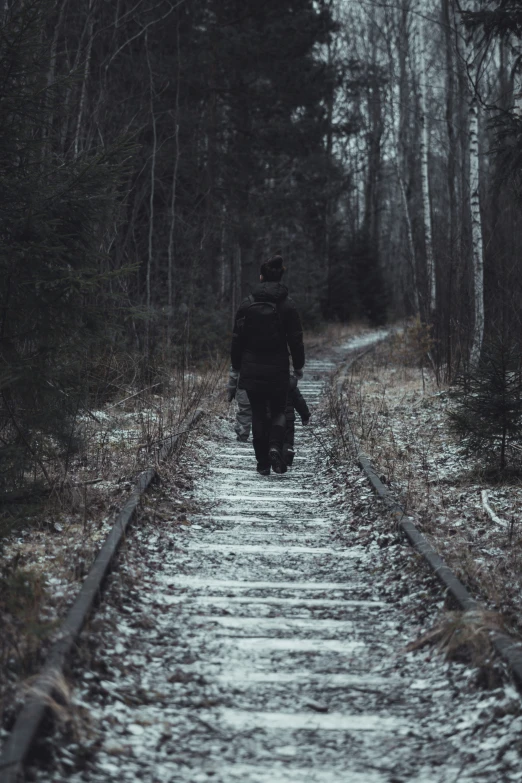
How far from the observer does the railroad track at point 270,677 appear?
360 centimetres

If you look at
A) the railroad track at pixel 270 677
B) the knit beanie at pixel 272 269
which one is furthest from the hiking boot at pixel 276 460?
A: the railroad track at pixel 270 677

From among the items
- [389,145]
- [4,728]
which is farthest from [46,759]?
[389,145]

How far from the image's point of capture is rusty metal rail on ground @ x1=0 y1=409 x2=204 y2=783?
3143 mm

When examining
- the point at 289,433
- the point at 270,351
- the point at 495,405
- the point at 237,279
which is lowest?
the point at 289,433

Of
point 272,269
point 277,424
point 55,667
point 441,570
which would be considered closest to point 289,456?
point 277,424

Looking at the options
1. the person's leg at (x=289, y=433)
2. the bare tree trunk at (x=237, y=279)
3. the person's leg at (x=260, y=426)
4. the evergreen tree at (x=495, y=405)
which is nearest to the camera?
the evergreen tree at (x=495, y=405)

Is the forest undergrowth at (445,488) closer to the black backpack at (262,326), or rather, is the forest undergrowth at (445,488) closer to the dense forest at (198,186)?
the dense forest at (198,186)

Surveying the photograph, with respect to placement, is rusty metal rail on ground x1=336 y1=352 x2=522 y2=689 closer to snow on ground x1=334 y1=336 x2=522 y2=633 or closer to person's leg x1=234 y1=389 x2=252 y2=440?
snow on ground x1=334 y1=336 x2=522 y2=633

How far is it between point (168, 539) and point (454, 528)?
243 cm

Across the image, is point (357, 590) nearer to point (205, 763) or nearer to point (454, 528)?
point (454, 528)

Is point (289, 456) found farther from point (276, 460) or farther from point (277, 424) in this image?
point (277, 424)

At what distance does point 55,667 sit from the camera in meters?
3.87

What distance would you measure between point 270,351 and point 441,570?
3901 millimetres

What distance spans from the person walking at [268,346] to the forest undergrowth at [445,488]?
137cm
